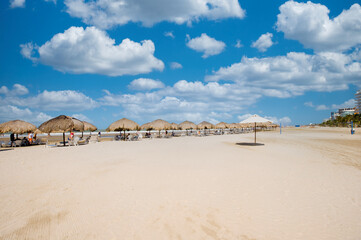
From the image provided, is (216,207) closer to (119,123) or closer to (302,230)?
(302,230)

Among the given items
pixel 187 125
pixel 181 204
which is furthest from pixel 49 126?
pixel 187 125

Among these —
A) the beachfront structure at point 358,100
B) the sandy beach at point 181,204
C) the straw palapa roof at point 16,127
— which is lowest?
the sandy beach at point 181,204

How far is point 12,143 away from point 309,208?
2031cm

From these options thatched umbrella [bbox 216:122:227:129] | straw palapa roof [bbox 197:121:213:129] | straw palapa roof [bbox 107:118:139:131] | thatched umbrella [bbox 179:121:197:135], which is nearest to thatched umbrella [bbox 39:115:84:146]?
straw palapa roof [bbox 107:118:139:131]

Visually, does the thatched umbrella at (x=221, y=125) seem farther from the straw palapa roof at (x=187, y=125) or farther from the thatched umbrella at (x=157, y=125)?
the thatched umbrella at (x=157, y=125)

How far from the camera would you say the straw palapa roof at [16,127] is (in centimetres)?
1747

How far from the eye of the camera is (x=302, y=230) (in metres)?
3.33

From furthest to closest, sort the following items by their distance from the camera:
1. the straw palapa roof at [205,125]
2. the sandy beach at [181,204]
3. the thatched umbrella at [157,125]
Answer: the straw palapa roof at [205,125] < the thatched umbrella at [157,125] < the sandy beach at [181,204]

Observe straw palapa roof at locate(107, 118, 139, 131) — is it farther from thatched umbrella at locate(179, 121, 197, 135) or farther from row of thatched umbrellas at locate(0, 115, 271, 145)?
thatched umbrella at locate(179, 121, 197, 135)

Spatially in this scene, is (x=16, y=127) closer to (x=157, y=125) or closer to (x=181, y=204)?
(x=157, y=125)

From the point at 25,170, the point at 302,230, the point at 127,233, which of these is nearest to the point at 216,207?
the point at 302,230

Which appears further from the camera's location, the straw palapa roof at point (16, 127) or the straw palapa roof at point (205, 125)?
the straw palapa roof at point (205, 125)

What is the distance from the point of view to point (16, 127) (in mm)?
17734

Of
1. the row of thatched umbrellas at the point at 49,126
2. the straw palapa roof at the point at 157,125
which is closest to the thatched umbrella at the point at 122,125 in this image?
the straw palapa roof at the point at 157,125
